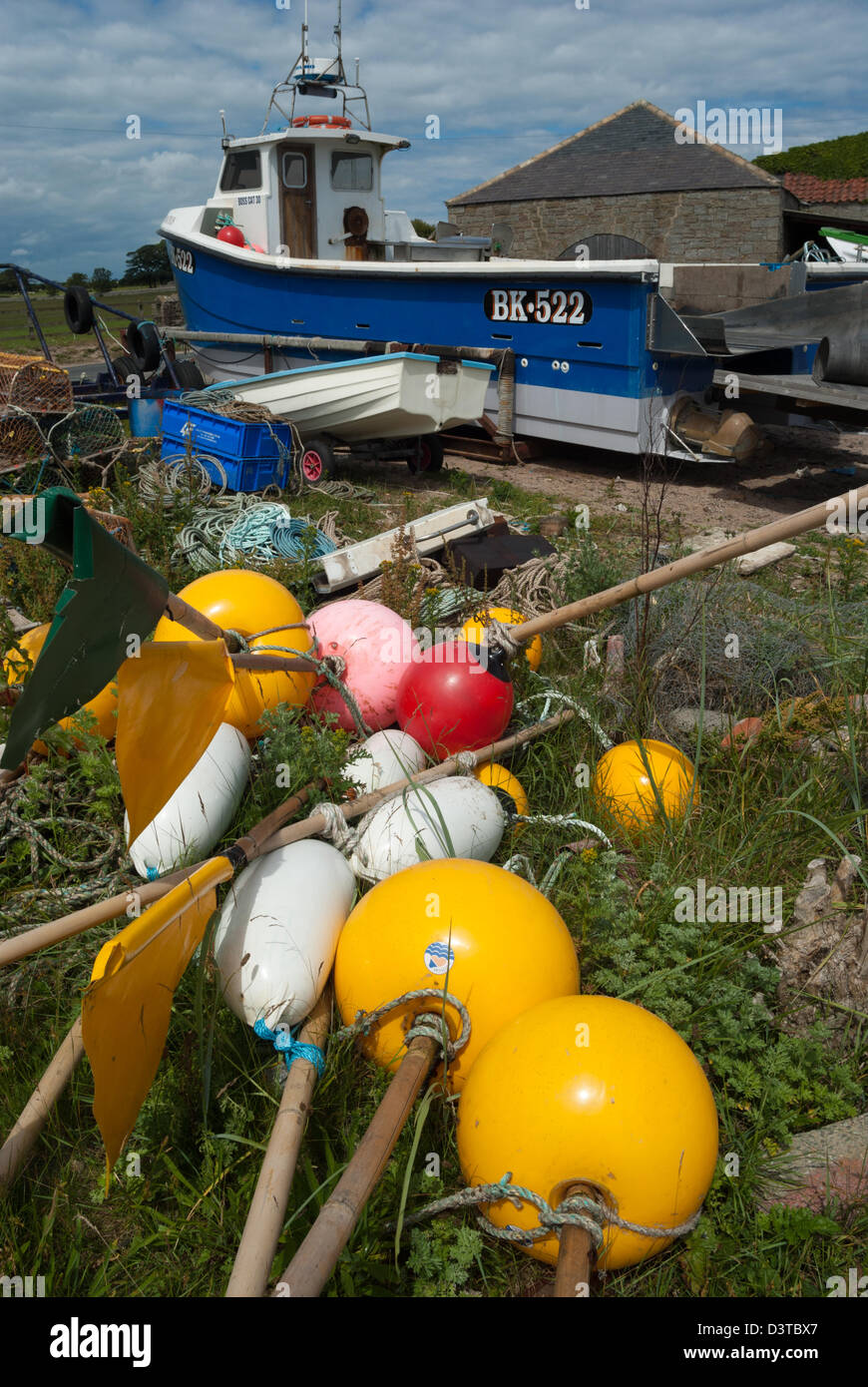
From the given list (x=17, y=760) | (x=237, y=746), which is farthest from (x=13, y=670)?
(x=17, y=760)

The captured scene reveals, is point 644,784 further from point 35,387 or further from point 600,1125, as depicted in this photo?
point 35,387

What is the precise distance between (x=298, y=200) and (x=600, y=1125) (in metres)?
11.7

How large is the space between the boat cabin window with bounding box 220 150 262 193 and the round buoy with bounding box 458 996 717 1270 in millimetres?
11762

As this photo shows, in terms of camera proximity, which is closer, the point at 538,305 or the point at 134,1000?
the point at 134,1000

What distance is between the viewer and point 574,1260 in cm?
168

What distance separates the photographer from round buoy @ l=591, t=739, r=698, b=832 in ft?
10.2

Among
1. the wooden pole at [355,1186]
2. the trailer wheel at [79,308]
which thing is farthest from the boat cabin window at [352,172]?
the wooden pole at [355,1186]

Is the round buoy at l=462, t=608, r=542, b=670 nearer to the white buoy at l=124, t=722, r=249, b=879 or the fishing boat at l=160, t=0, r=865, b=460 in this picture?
the white buoy at l=124, t=722, r=249, b=879

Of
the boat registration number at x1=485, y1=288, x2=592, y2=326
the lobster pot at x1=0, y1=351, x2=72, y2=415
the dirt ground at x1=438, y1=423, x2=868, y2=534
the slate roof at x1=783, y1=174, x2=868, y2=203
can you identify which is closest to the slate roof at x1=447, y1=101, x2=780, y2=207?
the slate roof at x1=783, y1=174, x2=868, y2=203

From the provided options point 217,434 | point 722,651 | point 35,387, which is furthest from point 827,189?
point 722,651

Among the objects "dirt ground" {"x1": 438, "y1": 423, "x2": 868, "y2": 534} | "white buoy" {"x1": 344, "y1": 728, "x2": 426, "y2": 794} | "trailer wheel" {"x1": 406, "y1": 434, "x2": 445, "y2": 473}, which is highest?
"trailer wheel" {"x1": 406, "y1": 434, "x2": 445, "y2": 473}

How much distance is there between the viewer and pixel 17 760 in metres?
1.95

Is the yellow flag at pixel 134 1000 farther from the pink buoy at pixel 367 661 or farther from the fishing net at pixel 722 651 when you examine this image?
the fishing net at pixel 722 651
